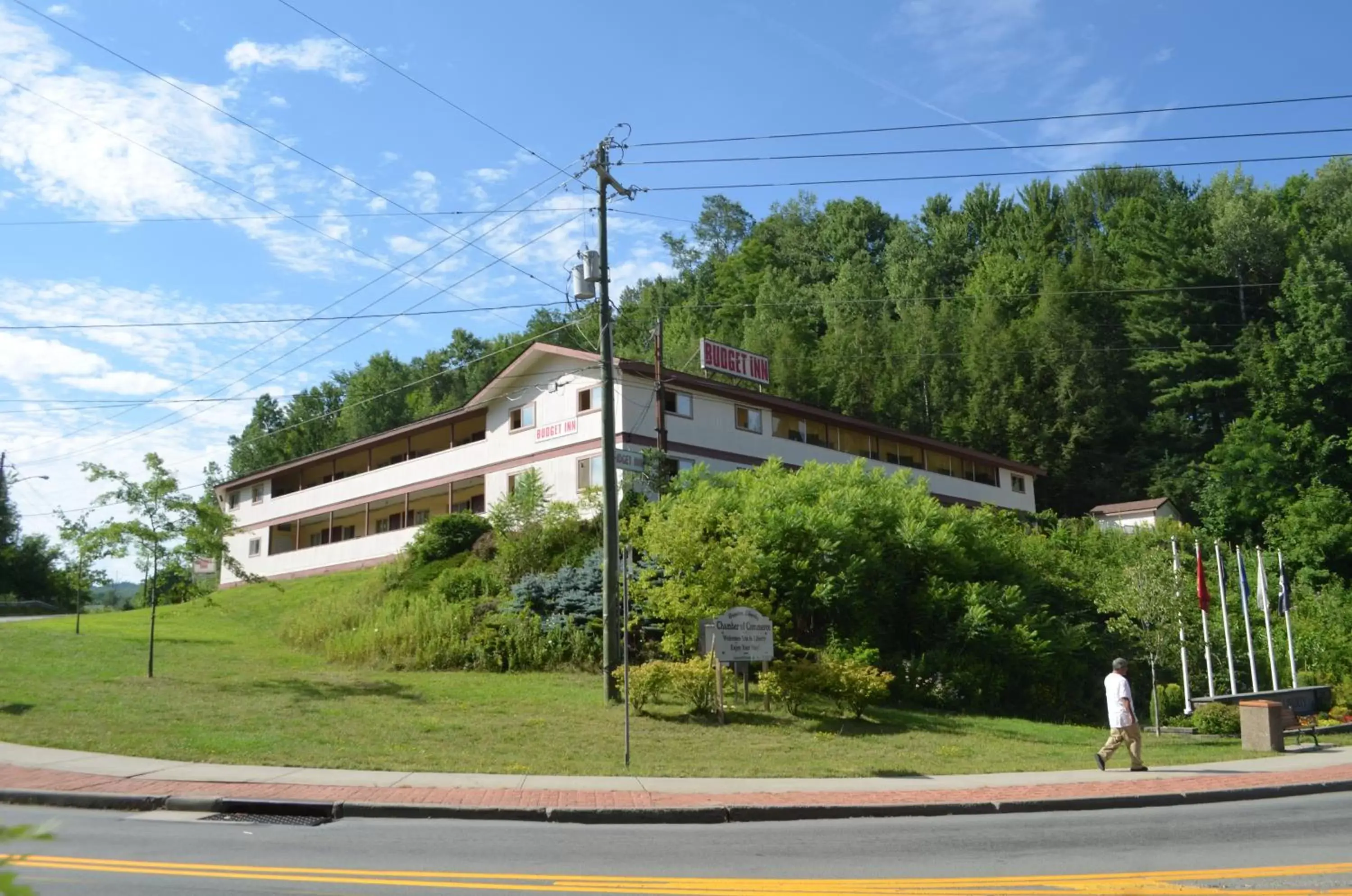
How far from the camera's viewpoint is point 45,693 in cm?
1964

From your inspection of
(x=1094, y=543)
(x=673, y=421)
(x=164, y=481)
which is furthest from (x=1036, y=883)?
(x=1094, y=543)

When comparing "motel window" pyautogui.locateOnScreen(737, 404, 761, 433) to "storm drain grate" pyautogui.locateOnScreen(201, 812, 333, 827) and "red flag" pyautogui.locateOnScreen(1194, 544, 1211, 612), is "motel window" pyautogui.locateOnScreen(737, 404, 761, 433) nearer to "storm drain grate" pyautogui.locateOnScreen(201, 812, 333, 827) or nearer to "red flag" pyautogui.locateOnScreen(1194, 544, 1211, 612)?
"red flag" pyautogui.locateOnScreen(1194, 544, 1211, 612)

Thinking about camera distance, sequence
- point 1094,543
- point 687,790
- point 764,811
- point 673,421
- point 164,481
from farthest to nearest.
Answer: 1. point 1094,543
2. point 673,421
3. point 164,481
4. point 687,790
5. point 764,811

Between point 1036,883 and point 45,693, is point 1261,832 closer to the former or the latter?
point 1036,883

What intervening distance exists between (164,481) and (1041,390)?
50.1 meters

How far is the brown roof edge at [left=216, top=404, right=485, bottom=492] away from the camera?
4250 centimetres

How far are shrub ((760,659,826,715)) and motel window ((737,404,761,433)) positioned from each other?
66.4ft

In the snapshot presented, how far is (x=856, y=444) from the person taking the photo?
4753cm

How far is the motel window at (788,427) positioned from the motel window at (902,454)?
6.73 metres

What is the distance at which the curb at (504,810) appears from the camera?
480 inches

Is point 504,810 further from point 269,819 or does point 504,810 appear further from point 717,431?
point 717,431

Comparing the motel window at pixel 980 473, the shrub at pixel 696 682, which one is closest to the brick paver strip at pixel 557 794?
the shrub at pixel 696 682

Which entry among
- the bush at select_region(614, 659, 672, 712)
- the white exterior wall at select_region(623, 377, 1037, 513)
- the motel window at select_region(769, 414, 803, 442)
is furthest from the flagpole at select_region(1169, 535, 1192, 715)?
the motel window at select_region(769, 414, 803, 442)

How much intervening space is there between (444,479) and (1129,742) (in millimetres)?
31315
